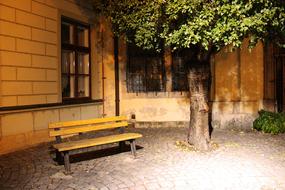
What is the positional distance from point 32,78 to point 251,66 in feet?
→ 22.7

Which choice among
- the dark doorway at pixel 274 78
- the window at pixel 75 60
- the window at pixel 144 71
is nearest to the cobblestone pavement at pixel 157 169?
the window at pixel 75 60

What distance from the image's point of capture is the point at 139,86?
34.9 feet

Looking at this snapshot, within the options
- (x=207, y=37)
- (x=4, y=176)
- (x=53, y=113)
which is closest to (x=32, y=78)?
(x=53, y=113)

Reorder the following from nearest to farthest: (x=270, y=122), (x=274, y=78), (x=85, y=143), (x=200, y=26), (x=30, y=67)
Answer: (x=200, y=26) < (x=85, y=143) < (x=30, y=67) < (x=270, y=122) < (x=274, y=78)

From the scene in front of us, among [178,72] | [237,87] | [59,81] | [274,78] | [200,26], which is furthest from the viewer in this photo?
[178,72]

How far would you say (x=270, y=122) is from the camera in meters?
9.25

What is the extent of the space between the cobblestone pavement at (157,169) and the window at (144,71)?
320cm

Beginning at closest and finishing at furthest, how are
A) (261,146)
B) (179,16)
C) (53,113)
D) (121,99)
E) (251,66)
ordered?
(179,16), (261,146), (53,113), (251,66), (121,99)

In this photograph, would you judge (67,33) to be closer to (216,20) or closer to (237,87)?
(216,20)

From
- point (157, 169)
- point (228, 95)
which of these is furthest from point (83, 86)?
point (157, 169)

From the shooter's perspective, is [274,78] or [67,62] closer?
[67,62]

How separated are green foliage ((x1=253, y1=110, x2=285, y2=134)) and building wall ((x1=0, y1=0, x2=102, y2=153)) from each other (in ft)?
19.2

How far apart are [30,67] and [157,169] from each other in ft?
13.9

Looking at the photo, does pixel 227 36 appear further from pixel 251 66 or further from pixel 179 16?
pixel 251 66
